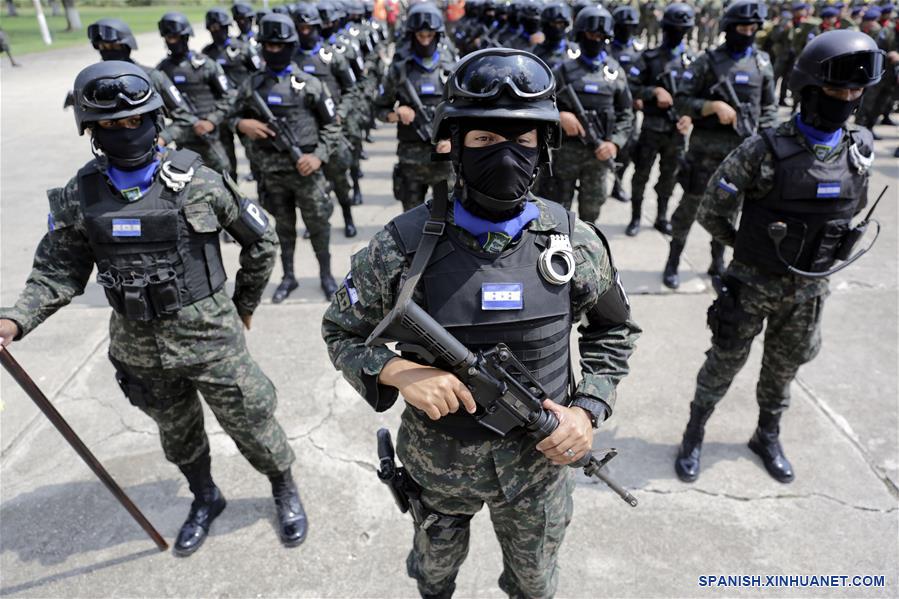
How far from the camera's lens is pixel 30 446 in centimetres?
377

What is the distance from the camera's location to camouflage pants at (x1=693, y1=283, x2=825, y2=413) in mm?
3107

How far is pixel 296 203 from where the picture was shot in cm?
545

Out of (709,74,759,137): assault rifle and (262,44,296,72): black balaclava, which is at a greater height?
(262,44,296,72): black balaclava

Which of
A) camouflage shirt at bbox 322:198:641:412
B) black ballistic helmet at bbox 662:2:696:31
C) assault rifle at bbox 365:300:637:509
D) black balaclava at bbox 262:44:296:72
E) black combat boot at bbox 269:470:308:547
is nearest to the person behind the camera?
assault rifle at bbox 365:300:637:509

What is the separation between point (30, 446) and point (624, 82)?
5.73 metres

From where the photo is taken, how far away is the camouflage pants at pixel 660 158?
21.4 feet

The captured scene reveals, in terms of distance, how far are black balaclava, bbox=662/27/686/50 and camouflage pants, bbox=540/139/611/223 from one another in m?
1.86

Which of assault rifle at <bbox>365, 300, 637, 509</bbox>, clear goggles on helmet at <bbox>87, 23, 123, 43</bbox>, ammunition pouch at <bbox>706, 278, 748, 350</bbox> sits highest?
clear goggles on helmet at <bbox>87, 23, 123, 43</bbox>

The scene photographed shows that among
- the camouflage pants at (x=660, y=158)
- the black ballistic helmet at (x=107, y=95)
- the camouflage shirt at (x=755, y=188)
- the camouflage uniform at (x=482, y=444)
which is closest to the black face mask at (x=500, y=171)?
the camouflage uniform at (x=482, y=444)

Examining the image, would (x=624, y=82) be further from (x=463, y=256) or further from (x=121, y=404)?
(x=121, y=404)

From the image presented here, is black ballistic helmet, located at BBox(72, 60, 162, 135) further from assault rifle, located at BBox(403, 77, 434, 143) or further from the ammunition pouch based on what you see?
assault rifle, located at BBox(403, 77, 434, 143)

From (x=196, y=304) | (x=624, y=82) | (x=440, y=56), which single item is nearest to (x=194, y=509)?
(x=196, y=304)

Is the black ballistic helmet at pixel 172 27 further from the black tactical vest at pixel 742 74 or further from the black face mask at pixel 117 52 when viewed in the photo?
the black tactical vest at pixel 742 74

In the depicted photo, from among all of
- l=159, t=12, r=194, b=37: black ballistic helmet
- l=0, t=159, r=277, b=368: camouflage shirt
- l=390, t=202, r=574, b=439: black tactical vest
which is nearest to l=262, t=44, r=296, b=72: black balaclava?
l=159, t=12, r=194, b=37: black ballistic helmet
